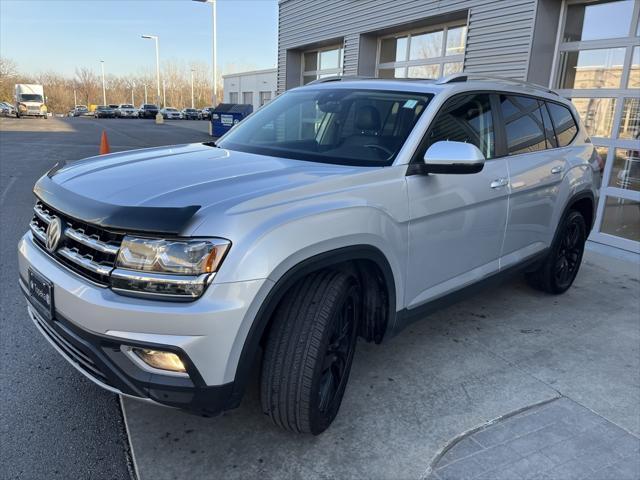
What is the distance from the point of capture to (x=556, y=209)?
14.3ft

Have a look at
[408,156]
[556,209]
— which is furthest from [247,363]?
[556,209]

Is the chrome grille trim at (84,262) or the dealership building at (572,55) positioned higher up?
the dealership building at (572,55)

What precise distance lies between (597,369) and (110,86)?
114230 millimetres

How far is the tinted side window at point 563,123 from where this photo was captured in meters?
4.48

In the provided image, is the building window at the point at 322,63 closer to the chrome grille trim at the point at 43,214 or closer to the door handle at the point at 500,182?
the door handle at the point at 500,182

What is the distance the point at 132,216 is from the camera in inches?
80.3

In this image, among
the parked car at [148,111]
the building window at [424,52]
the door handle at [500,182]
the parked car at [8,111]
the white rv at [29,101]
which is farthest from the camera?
the parked car at [148,111]

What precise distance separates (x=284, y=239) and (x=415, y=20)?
350 inches

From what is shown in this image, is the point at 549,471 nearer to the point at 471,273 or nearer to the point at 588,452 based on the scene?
the point at 588,452

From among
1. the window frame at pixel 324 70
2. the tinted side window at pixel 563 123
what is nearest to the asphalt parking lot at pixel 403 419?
the tinted side window at pixel 563 123

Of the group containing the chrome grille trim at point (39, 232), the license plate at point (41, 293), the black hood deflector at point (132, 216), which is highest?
the black hood deflector at point (132, 216)

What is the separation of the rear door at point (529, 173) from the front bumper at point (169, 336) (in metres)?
2.44

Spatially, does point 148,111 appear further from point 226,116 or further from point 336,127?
point 336,127

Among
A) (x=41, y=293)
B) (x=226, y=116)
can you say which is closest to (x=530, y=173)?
(x=41, y=293)
